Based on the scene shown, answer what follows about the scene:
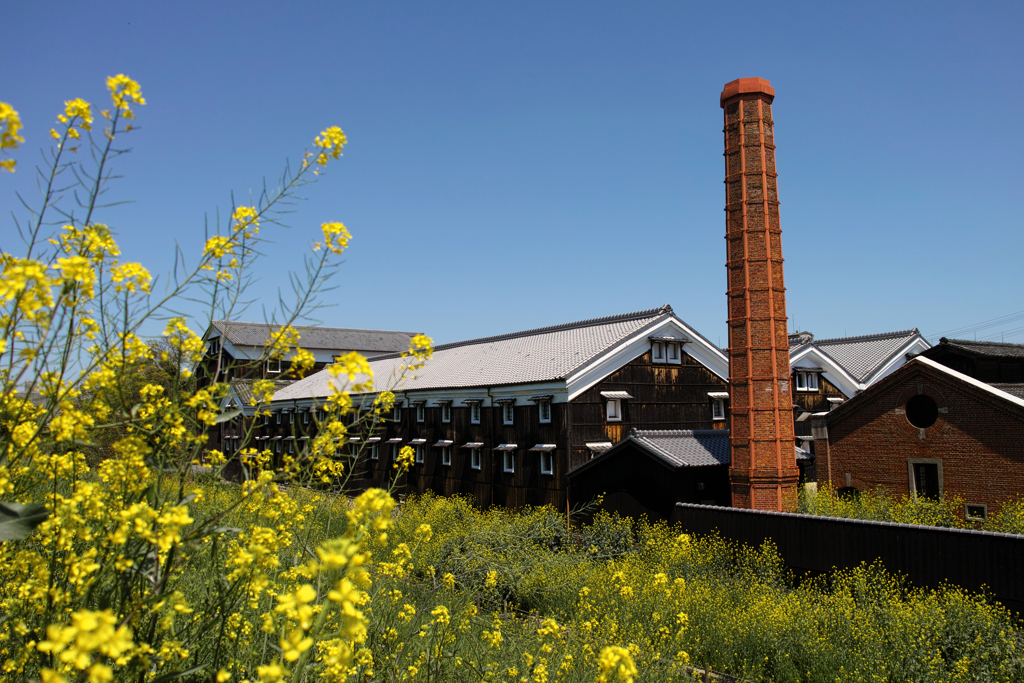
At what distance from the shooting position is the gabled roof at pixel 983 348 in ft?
64.0

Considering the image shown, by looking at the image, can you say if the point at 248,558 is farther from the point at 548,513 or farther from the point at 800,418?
the point at 800,418

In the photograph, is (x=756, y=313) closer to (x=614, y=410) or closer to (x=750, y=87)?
(x=614, y=410)

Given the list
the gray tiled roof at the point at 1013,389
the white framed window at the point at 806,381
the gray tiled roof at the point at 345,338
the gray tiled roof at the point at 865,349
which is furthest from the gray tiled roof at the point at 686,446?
the gray tiled roof at the point at 345,338

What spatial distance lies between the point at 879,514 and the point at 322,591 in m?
16.5

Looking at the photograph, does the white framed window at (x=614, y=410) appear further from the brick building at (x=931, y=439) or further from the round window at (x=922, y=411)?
the round window at (x=922, y=411)

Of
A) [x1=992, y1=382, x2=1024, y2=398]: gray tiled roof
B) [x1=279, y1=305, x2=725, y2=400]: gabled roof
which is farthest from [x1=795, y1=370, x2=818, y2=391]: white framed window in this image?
[x1=992, y1=382, x2=1024, y2=398]: gray tiled roof

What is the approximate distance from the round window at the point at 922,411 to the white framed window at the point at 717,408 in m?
6.94

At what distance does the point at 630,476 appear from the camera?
17.9m

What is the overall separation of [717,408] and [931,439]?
25.1 ft

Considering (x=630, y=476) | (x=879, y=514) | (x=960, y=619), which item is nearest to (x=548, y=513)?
(x=630, y=476)

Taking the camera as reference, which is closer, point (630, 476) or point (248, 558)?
point (248, 558)

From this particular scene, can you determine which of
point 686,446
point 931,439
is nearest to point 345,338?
point 686,446

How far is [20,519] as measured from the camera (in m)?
2.65

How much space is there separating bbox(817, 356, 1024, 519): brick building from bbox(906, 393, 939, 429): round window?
0.02 meters
